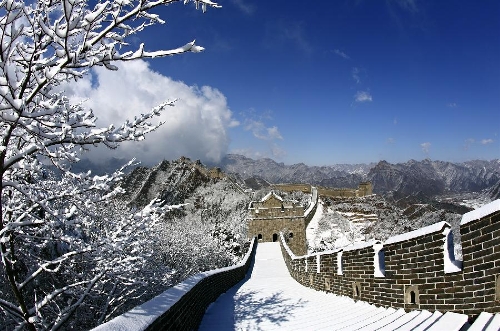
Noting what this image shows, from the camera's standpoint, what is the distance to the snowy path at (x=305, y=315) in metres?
4.12

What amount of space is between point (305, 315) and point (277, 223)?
28870 mm

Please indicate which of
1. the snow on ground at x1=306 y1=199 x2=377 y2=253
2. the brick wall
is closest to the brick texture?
A: the brick wall

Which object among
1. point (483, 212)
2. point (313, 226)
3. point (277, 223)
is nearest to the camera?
point (483, 212)

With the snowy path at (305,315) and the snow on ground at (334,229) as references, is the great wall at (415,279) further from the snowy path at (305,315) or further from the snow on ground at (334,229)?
the snow on ground at (334,229)

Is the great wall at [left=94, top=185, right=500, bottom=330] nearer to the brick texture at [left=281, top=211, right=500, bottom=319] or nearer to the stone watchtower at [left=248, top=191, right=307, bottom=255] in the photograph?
the brick texture at [left=281, top=211, right=500, bottom=319]

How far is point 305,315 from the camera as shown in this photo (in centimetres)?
645

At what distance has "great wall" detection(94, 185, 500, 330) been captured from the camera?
10.7ft

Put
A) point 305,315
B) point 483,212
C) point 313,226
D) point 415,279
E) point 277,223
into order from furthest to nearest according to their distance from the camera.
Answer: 1. point 313,226
2. point 277,223
3. point 305,315
4. point 415,279
5. point 483,212

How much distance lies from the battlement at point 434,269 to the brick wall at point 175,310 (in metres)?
2.77

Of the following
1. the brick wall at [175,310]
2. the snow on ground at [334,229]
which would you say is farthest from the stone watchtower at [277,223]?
the brick wall at [175,310]

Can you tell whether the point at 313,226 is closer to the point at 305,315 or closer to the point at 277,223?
the point at 277,223

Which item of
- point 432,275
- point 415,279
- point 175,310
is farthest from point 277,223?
point 175,310

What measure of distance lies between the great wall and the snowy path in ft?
0.50

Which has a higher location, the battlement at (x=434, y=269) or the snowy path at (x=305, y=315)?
the battlement at (x=434, y=269)
